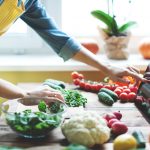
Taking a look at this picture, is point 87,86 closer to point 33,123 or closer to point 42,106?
point 42,106

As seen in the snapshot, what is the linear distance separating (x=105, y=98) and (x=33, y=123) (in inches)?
19.4

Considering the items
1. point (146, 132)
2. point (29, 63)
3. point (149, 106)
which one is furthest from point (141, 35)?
point (146, 132)

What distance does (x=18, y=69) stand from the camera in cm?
212

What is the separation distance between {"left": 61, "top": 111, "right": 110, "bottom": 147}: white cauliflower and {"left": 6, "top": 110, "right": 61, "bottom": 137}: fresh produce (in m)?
0.04

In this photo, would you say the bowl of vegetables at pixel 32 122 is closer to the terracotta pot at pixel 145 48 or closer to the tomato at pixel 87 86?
the tomato at pixel 87 86

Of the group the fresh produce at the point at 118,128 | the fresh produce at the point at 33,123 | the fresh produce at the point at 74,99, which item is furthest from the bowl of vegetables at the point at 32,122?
the fresh produce at the point at 74,99

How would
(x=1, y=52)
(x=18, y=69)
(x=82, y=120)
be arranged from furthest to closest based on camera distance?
(x=1, y=52)
(x=18, y=69)
(x=82, y=120)

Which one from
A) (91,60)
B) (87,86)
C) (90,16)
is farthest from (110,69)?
(90,16)

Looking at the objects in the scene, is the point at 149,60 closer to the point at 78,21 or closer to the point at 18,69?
the point at 78,21

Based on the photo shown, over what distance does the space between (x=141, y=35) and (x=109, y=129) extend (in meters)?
1.25

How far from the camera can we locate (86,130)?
1.14m

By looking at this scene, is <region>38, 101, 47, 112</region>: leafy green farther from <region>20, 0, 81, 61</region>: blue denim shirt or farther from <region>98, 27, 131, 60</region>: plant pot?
<region>98, 27, 131, 60</region>: plant pot

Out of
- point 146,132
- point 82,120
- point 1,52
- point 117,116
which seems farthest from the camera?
point 1,52

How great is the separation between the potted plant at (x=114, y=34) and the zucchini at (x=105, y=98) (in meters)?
0.58
